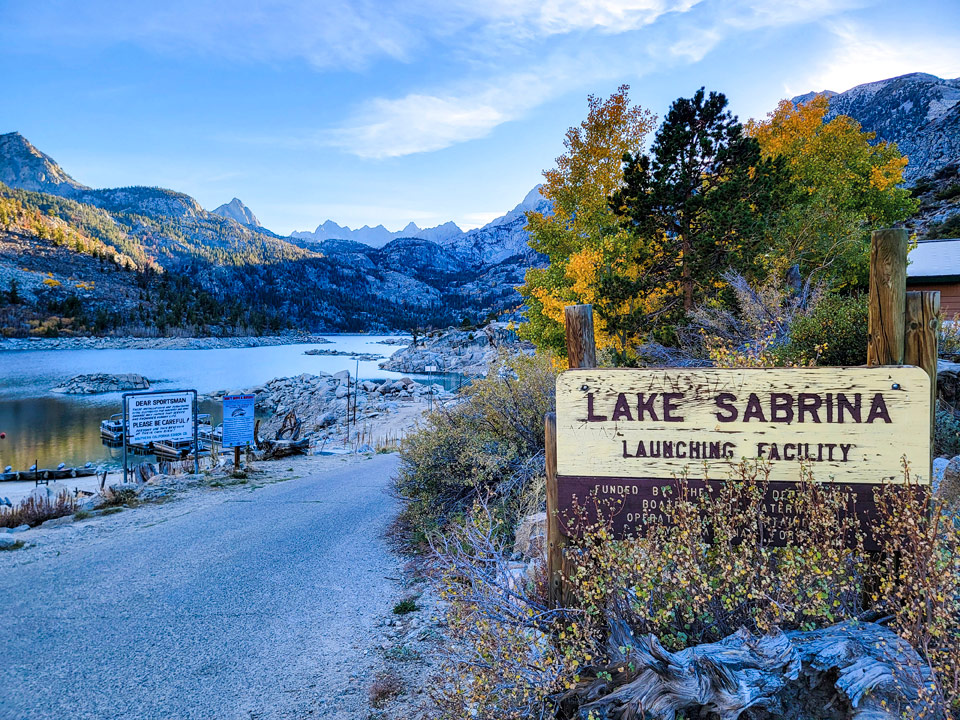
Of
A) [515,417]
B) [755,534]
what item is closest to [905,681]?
[755,534]

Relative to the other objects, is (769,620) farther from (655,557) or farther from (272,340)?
(272,340)

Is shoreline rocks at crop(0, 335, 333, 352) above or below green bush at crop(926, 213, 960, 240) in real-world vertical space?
below

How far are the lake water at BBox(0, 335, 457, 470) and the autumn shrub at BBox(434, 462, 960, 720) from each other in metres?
26.1

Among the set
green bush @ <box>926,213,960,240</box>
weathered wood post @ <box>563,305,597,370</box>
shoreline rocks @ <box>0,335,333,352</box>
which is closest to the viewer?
weathered wood post @ <box>563,305,597,370</box>

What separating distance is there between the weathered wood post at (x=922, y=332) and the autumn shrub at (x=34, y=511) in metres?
12.5

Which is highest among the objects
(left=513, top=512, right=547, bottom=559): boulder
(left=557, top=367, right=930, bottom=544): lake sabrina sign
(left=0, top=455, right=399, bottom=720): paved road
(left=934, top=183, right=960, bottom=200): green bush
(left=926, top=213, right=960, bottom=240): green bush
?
(left=934, top=183, right=960, bottom=200): green bush

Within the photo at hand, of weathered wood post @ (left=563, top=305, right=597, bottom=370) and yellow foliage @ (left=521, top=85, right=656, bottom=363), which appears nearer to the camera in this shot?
weathered wood post @ (left=563, top=305, right=597, bottom=370)

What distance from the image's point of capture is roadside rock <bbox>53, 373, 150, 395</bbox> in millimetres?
47125

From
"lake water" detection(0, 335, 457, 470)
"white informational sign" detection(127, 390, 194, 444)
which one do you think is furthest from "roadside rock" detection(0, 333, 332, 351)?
"white informational sign" detection(127, 390, 194, 444)

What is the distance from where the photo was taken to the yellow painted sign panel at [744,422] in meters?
2.80

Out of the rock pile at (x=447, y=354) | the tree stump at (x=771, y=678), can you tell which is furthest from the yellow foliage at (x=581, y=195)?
the rock pile at (x=447, y=354)

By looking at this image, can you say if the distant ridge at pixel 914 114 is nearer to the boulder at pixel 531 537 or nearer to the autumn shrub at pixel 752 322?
the autumn shrub at pixel 752 322

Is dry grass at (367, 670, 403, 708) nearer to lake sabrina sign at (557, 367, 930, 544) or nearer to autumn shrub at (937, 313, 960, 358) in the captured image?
lake sabrina sign at (557, 367, 930, 544)

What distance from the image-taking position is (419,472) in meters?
7.08
